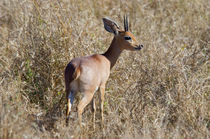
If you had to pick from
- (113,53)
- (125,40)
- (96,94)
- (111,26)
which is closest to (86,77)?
(96,94)

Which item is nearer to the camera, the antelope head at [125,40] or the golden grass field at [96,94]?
the golden grass field at [96,94]

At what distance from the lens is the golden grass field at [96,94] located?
17.0ft

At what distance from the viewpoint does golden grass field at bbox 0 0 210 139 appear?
17.0 ft

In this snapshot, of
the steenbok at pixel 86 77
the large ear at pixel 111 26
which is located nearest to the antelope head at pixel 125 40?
the large ear at pixel 111 26

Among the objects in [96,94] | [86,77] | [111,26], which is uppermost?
[111,26]

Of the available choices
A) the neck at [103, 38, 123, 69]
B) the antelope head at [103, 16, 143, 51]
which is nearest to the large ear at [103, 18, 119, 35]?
the antelope head at [103, 16, 143, 51]

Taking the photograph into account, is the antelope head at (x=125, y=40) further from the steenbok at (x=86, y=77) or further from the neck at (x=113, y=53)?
the steenbok at (x=86, y=77)

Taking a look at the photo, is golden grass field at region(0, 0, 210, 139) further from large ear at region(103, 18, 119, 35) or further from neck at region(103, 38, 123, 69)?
large ear at region(103, 18, 119, 35)

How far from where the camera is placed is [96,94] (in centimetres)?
630

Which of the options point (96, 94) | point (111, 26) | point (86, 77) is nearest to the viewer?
point (86, 77)

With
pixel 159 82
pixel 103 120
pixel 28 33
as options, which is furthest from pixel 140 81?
pixel 28 33

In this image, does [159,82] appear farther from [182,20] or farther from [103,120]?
[182,20]

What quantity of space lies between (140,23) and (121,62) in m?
2.16

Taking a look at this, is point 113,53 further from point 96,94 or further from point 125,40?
point 96,94
